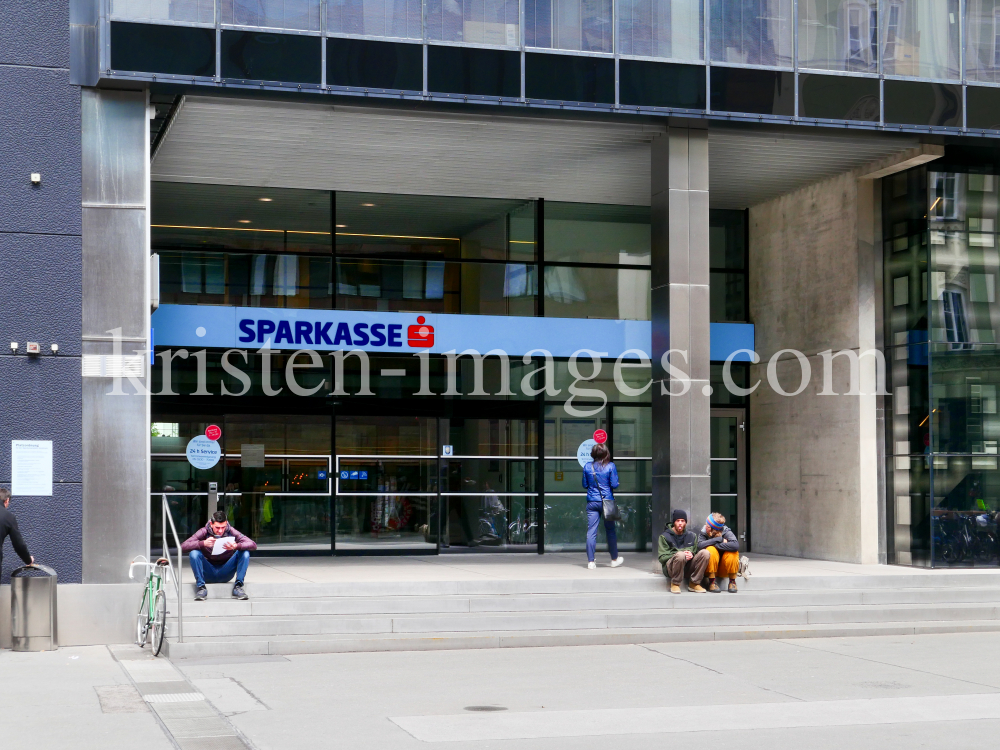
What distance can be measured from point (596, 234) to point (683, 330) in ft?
14.9

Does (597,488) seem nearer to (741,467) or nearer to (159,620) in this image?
(741,467)

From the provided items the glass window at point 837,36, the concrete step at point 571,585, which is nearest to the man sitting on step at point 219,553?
the concrete step at point 571,585

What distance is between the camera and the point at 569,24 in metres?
15.4

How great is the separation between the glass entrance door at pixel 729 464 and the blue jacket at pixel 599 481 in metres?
4.51

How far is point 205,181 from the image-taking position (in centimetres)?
1847

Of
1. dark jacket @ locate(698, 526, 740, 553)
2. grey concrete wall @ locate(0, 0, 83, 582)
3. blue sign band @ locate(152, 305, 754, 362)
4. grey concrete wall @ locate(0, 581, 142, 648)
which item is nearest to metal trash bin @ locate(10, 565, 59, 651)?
grey concrete wall @ locate(0, 581, 142, 648)

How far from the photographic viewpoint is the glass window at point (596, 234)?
791 inches

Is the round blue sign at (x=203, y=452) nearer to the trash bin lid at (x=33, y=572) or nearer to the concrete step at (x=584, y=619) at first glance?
the trash bin lid at (x=33, y=572)

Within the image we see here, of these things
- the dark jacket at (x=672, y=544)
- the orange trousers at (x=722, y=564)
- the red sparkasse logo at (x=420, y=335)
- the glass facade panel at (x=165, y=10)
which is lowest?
the orange trousers at (x=722, y=564)

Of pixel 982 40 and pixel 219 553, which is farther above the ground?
pixel 982 40

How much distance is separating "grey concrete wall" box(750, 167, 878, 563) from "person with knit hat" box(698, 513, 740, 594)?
139 inches

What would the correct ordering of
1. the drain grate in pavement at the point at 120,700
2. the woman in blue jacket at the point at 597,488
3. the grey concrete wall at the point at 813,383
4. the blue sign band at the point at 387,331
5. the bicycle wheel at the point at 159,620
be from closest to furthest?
1. the drain grate in pavement at the point at 120,700
2. the bicycle wheel at the point at 159,620
3. the woman in blue jacket at the point at 597,488
4. the blue sign band at the point at 387,331
5. the grey concrete wall at the point at 813,383

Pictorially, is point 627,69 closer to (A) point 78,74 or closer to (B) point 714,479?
(A) point 78,74

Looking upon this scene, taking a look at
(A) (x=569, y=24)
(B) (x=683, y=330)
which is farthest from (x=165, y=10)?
(B) (x=683, y=330)
